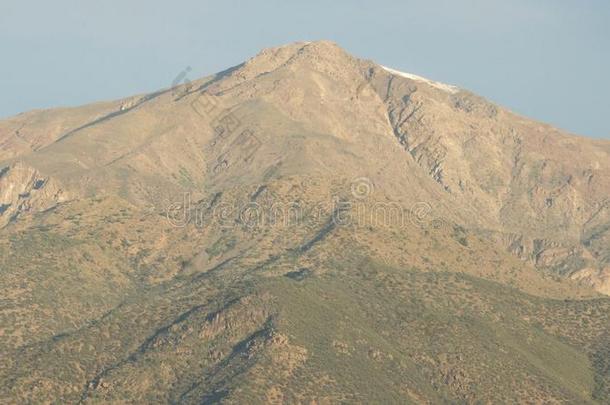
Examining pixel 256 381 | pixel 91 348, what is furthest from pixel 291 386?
pixel 91 348

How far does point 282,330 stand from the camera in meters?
197

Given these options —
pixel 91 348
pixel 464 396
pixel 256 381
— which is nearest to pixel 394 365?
pixel 464 396

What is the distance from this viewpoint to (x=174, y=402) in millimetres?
184125

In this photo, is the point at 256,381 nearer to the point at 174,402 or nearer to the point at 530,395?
the point at 174,402

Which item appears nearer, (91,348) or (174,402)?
(174,402)

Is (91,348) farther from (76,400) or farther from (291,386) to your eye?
(291,386)

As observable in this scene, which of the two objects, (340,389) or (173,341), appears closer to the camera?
(340,389)

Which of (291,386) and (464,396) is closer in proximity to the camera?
(291,386)

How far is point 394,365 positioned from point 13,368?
171 feet

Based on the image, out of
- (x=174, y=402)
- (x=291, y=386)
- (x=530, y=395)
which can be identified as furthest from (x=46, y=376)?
(x=530, y=395)

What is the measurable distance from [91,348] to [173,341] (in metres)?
11.6

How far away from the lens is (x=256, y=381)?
602ft

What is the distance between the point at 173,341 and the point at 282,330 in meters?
15.5

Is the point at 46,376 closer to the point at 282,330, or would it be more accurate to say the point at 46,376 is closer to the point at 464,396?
the point at 282,330
